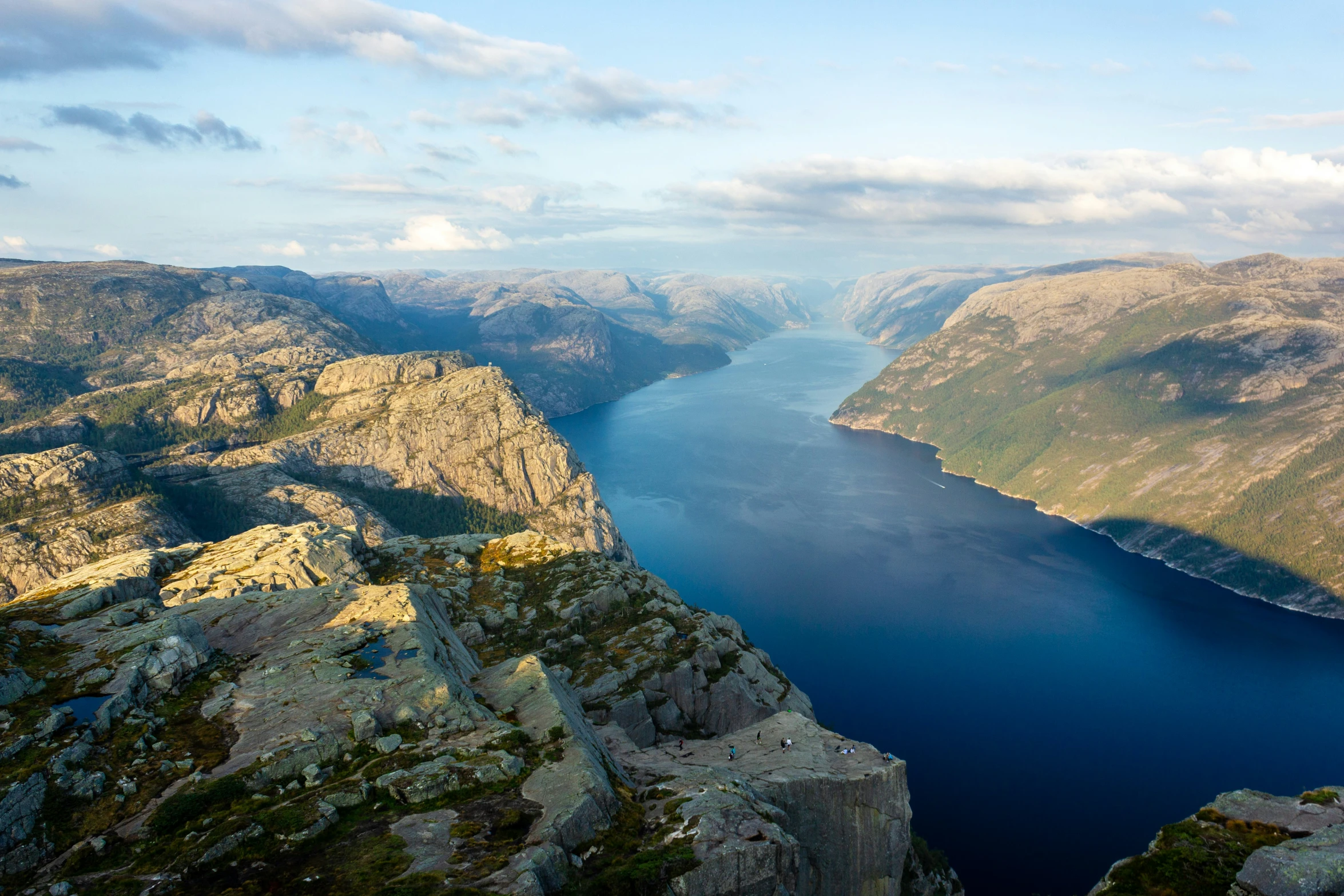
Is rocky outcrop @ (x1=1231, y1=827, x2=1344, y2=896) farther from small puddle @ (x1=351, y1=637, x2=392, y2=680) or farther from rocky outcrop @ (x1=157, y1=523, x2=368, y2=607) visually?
rocky outcrop @ (x1=157, y1=523, x2=368, y2=607)

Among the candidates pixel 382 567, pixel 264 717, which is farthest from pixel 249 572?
pixel 264 717

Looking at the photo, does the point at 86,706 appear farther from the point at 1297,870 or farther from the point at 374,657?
the point at 1297,870

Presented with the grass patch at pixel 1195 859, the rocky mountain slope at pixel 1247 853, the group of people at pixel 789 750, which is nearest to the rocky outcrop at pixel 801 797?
the group of people at pixel 789 750

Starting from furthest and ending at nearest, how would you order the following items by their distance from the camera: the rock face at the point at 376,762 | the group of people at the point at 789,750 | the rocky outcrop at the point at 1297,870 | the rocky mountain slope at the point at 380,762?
the group of people at the point at 789,750 → the rock face at the point at 376,762 → the rocky mountain slope at the point at 380,762 → the rocky outcrop at the point at 1297,870

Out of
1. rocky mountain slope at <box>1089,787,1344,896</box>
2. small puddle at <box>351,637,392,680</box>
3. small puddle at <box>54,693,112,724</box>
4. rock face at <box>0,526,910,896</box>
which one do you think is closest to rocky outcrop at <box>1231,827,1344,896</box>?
rocky mountain slope at <box>1089,787,1344,896</box>

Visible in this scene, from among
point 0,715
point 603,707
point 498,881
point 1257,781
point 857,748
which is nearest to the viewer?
point 498,881

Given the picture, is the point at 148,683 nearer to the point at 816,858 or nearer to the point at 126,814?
the point at 126,814

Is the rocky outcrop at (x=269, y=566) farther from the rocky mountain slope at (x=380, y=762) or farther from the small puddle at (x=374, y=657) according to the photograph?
the small puddle at (x=374, y=657)
